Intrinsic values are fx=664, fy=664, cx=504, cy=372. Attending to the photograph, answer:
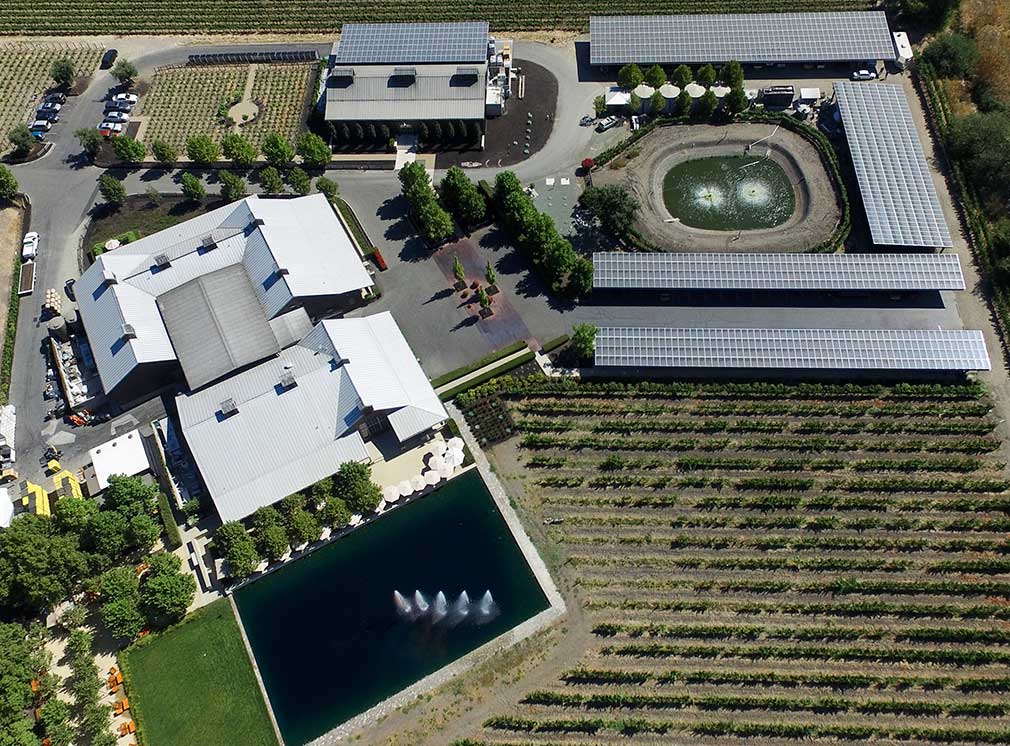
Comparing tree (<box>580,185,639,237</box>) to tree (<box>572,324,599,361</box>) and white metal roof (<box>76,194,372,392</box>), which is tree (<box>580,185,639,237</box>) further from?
white metal roof (<box>76,194,372,392</box>)

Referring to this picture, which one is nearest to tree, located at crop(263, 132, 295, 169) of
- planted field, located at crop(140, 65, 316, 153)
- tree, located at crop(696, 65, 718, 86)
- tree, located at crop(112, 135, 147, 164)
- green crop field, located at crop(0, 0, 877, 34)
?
planted field, located at crop(140, 65, 316, 153)

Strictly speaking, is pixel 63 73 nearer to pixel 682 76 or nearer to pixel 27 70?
pixel 27 70

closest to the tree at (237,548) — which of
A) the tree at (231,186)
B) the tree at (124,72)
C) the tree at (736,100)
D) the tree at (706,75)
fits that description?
the tree at (231,186)

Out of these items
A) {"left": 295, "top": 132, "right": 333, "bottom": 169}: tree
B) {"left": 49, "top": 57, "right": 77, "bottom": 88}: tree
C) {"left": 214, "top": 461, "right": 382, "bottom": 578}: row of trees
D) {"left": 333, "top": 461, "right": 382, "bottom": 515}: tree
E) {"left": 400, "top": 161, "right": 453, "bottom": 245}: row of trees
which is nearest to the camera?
{"left": 214, "top": 461, "right": 382, "bottom": 578}: row of trees

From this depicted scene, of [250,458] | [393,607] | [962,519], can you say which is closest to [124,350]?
[250,458]

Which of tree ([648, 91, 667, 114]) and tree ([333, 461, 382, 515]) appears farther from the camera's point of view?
tree ([648, 91, 667, 114])
